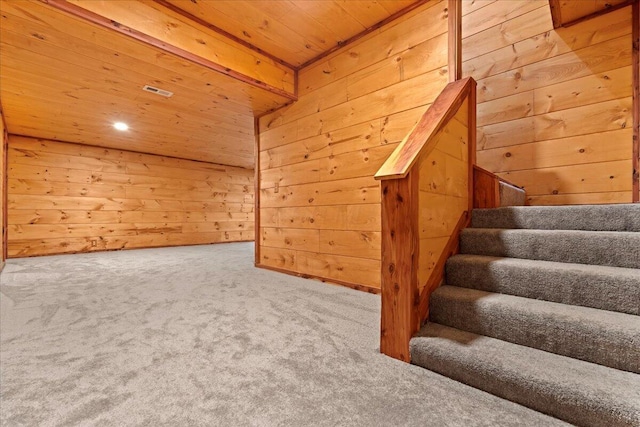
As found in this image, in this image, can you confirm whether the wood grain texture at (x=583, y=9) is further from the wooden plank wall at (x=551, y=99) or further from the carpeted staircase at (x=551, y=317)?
the carpeted staircase at (x=551, y=317)

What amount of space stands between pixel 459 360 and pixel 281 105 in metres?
3.16

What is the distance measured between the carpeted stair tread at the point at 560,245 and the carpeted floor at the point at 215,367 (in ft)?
2.79

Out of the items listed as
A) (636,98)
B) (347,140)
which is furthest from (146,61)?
Result: (636,98)

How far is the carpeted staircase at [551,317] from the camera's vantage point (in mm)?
1005

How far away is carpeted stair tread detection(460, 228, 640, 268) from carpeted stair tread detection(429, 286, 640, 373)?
0.32 m

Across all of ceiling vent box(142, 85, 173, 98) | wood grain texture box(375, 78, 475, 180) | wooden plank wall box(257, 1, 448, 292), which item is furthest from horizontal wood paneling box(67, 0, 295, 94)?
wood grain texture box(375, 78, 475, 180)

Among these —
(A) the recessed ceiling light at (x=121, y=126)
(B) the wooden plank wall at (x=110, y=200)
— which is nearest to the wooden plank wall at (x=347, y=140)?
(A) the recessed ceiling light at (x=121, y=126)

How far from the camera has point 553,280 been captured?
135 centimetres

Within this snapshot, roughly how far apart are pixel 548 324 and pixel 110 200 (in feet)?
22.3

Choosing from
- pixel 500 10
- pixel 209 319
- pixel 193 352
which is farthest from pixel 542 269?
pixel 500 10

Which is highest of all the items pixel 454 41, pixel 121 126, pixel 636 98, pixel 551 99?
→ pixel 121 126

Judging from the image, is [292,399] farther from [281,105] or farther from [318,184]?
[281,105]

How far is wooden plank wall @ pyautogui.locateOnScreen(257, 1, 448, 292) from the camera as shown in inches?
93.0

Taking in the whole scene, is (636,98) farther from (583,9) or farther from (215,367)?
(215,367)
